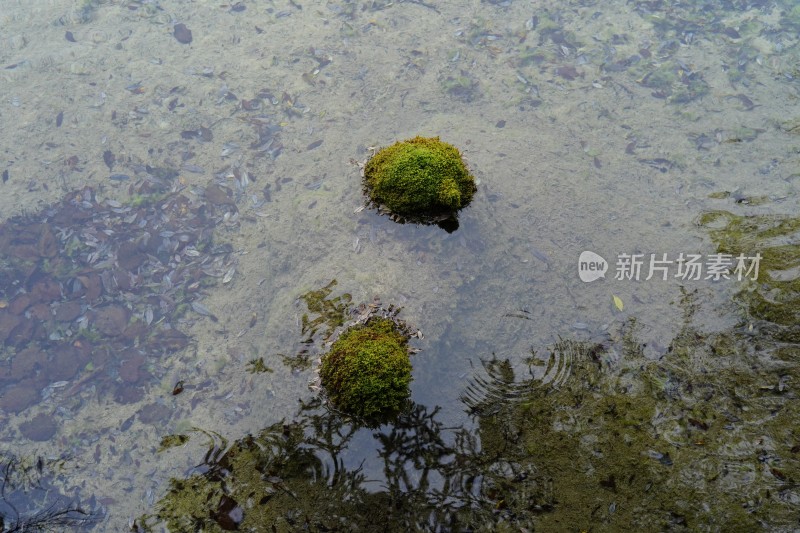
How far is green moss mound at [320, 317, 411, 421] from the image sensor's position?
459cm

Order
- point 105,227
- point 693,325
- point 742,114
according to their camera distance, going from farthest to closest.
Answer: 1. point 742,114
2. point 105,227
3. point 693,325

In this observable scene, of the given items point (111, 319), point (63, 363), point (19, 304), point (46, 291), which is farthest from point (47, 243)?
point (63, 363)

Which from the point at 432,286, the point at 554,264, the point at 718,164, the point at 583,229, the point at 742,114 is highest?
the point at 742,114

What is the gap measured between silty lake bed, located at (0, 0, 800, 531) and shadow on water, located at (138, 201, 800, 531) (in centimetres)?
2

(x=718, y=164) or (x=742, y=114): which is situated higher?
(x=742, y=114)

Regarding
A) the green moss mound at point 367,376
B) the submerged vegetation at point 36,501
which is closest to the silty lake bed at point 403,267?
the submerged vegetation at point 36,501

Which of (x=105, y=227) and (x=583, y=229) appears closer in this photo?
(x=583, y=229)

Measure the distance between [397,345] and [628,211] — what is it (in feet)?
10.1

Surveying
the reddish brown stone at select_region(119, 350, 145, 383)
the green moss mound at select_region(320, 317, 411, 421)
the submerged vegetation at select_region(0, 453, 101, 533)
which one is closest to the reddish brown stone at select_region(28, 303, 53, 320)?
the reddish brown stone at select_region(119, 350, 145, 383)

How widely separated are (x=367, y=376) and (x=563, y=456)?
164 cm

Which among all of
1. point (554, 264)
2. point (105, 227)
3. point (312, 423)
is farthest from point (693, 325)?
point (105, 227)

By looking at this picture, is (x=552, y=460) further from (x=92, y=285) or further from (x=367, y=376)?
(x=92, y=285)

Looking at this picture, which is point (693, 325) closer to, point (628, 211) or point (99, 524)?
point (628, 211)

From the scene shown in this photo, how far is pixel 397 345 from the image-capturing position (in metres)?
4.89
